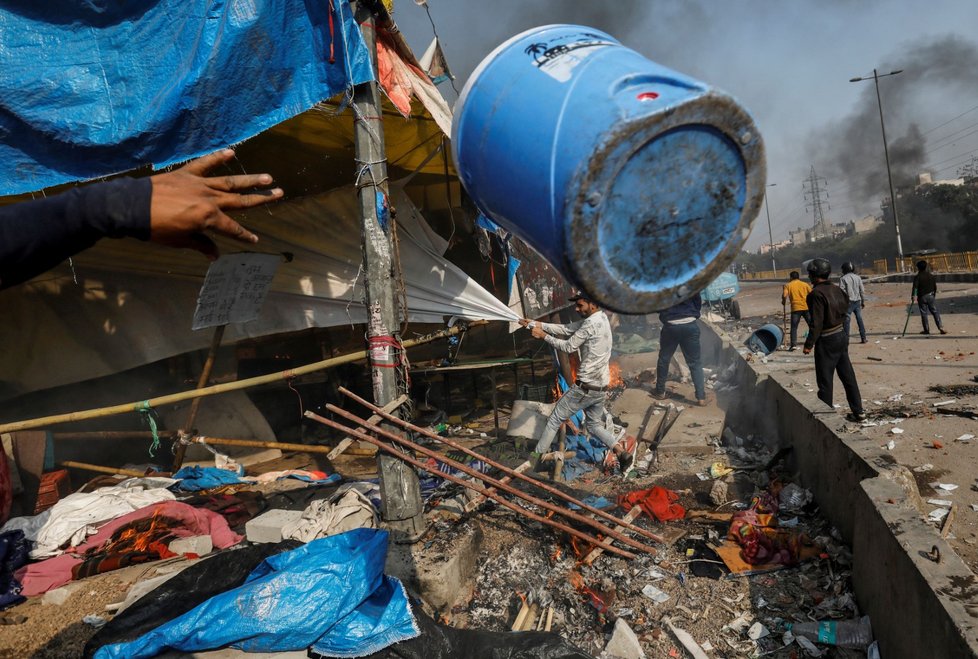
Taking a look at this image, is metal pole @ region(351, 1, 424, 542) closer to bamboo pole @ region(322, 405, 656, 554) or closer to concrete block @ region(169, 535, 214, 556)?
bamboo pole @ region(322, 405, 656, 554)

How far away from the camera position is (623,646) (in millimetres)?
3215

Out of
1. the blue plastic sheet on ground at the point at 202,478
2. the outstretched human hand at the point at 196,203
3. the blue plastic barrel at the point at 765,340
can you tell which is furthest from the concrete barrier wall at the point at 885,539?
the blue plastic sheet on ground at the point at 202,478

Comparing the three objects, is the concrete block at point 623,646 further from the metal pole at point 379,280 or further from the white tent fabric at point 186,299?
the white tent fabric at point 186,299

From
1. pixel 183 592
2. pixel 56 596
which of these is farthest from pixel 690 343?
pixel 56 596

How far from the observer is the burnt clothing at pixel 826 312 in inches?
243

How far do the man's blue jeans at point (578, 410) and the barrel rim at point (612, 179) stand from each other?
14.6ft

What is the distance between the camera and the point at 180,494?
18.6ft

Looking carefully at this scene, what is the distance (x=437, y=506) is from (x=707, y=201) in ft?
12.3

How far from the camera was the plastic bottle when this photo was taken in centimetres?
302

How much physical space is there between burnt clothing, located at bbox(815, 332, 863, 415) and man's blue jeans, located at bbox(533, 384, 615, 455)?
239cm

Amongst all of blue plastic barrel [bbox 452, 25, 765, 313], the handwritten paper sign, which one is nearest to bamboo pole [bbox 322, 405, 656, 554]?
the handwritten paper sign

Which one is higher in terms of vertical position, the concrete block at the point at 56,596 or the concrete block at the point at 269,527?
the concrete block at the point at 269,527

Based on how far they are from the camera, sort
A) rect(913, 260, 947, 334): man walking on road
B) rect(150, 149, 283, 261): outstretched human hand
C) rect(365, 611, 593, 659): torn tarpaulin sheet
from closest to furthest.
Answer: rect(150, 149, 283, 261): outstretched human hand → rect(365, 611, 593, 659): torn tarpaulin sheet → rect(913, 260, 947, 334): man walking on road

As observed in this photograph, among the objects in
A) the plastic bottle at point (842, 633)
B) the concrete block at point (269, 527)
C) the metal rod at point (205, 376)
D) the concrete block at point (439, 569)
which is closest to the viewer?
the plastic bottle at point (842, 633)
